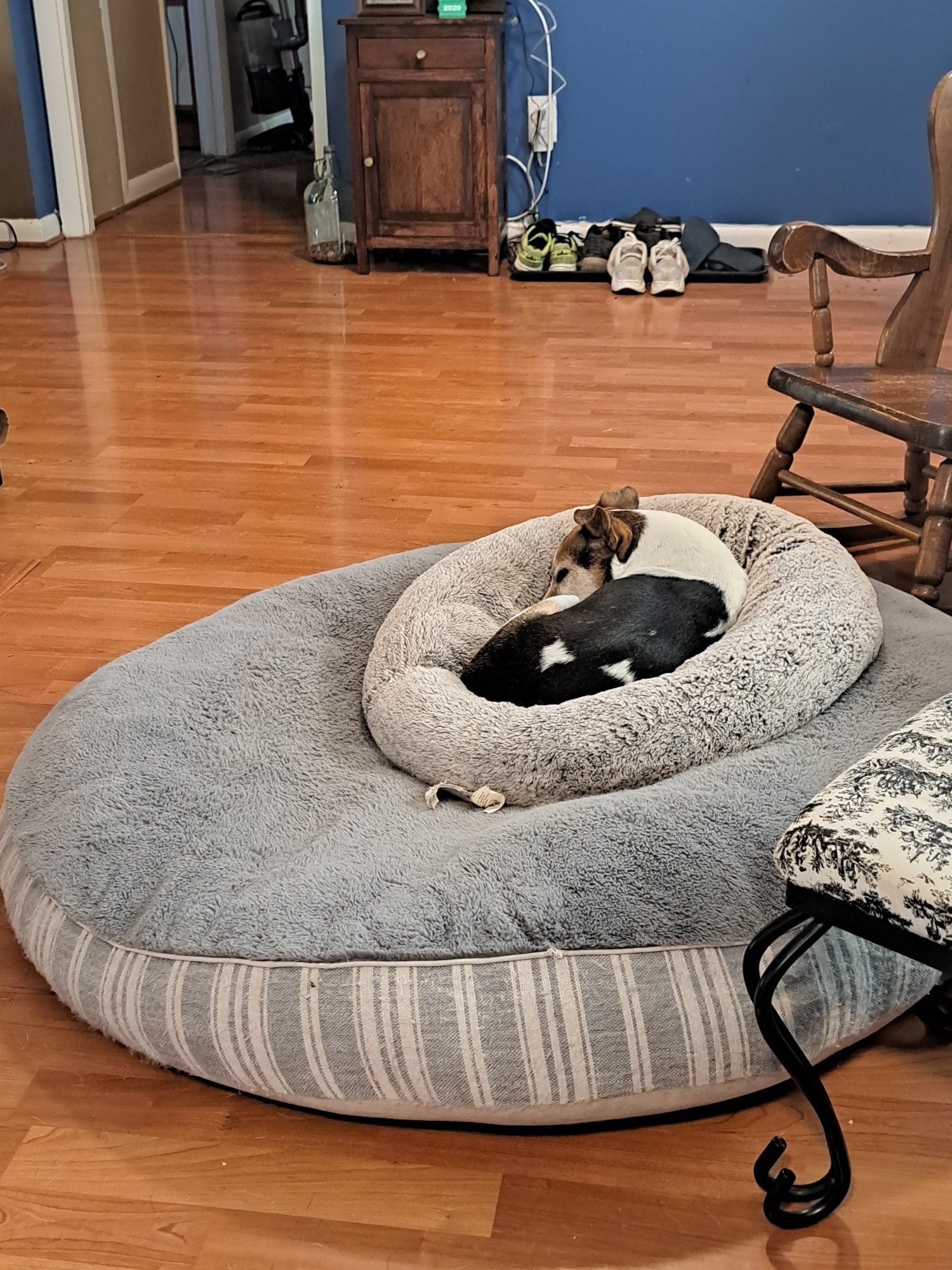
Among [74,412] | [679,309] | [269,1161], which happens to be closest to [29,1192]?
[269,1161]

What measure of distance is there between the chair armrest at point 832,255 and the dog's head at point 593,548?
0.65 m

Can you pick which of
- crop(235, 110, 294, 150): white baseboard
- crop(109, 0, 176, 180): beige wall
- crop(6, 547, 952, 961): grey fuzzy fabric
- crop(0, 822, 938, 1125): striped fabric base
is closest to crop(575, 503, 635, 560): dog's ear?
crop(6, 547, 952, 961): grey fuzzy fabric

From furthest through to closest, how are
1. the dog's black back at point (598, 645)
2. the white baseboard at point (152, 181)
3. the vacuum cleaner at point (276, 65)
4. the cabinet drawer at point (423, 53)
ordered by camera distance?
the vacuum cleaner at point (276, 65) < the white baseboard at point (152, 181) < the cabinet drawer at point (423, 53) < the dog's black back at point (598, 645)

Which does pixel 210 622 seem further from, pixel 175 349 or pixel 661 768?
pixel 175 349

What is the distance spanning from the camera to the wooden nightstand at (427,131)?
14.9 feet

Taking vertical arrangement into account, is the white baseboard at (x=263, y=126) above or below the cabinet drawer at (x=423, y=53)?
below

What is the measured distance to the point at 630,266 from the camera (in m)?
4.68

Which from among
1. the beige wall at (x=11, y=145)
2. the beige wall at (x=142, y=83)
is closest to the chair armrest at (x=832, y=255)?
the beige wall at (x=11, y=145)

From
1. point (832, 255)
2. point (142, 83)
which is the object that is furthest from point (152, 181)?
point (832, 255)

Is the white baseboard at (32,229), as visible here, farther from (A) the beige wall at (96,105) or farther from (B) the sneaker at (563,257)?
(B) the sneaker at (563,257)

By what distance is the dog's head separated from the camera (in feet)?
6.72

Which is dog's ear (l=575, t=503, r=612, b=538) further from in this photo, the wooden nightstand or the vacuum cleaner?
the vacuum cleaner

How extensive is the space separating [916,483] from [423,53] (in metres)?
2.86

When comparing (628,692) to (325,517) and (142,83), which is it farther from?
(142,83)
